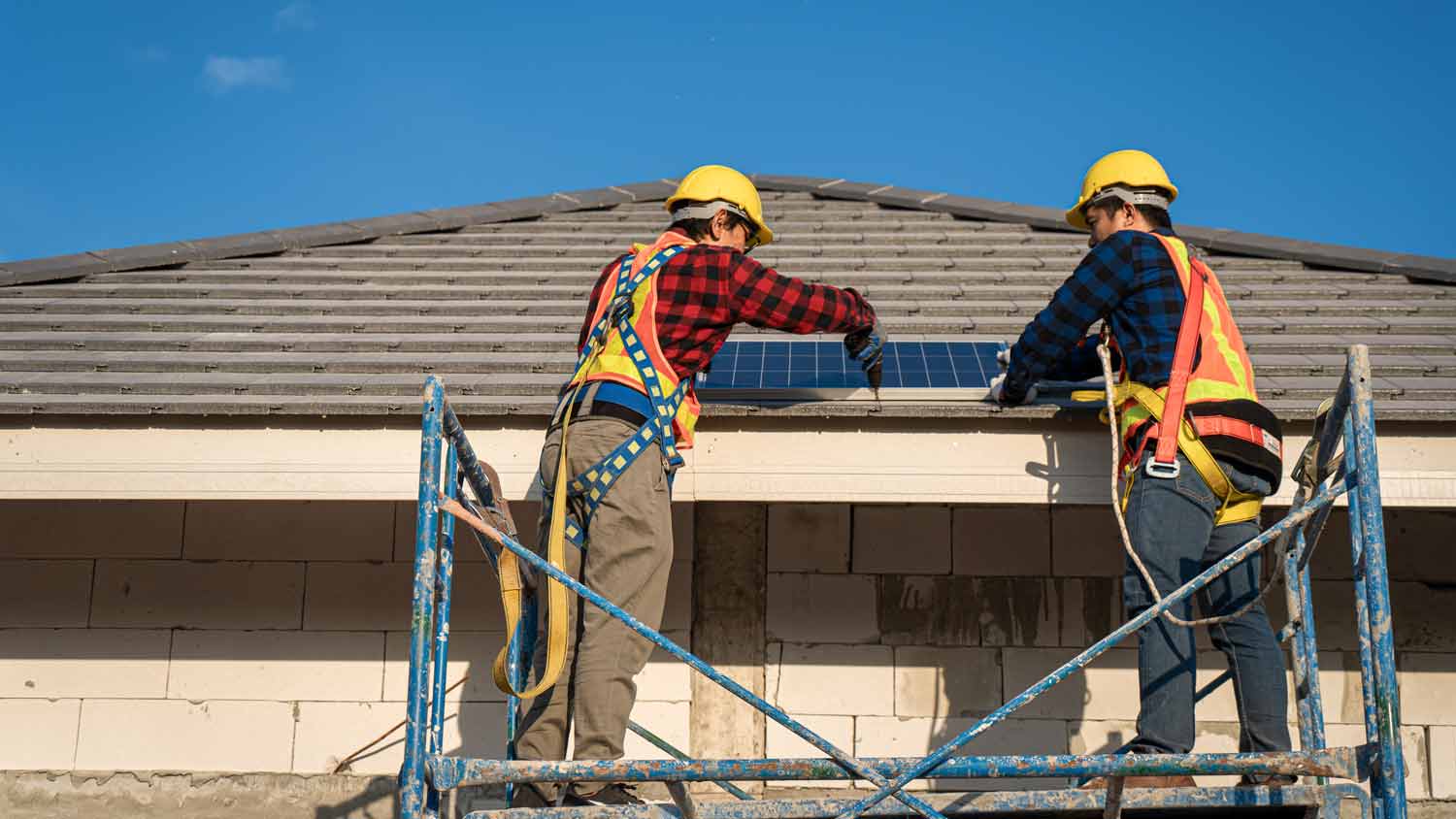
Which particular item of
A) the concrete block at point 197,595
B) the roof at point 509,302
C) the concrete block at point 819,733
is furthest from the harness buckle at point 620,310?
the concrete block at point 197,595

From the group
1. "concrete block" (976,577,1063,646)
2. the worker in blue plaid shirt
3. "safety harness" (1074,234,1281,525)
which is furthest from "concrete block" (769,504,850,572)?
"safety harness" (1074,234,1281,525)

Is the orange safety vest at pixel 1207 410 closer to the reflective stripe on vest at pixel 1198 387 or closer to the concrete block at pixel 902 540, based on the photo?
the reflective stripe on vest at pixel 1198 387

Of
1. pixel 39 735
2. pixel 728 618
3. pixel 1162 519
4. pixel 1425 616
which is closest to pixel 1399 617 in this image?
pixel 1425 616

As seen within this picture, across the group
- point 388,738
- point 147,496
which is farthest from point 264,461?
point 388,738

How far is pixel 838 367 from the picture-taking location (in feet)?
19.8

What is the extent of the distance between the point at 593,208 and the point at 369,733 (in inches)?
161

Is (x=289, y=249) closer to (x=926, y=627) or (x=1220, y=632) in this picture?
(x=926, y=627)

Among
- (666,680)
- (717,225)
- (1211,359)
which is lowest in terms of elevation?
(666,680)

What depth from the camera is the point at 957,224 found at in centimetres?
859

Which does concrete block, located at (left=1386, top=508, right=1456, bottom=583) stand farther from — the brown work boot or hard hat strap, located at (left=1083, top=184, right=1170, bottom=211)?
the brown work boot

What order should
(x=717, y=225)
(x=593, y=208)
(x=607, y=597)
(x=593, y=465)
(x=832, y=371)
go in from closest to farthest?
(x=607, y=597)
(x=593, y=465)
(x=717, y=225)
(x=832, y=371)
(x=593, y=208)

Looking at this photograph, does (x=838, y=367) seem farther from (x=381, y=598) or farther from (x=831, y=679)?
(x=381, y=598)

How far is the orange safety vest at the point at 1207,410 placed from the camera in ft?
14.5

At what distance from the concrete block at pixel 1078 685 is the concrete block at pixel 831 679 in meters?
0.53
